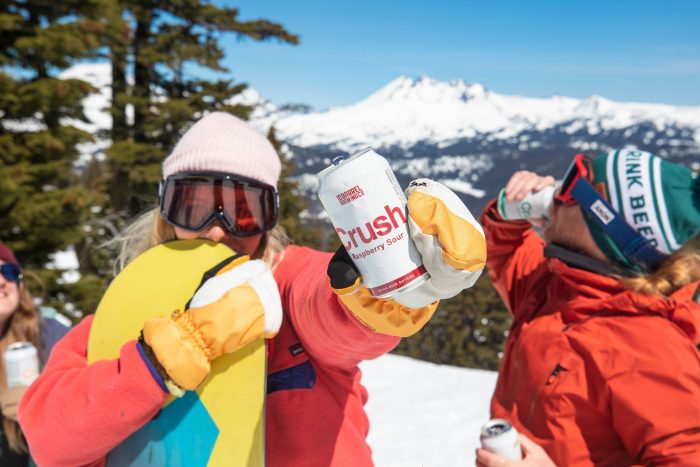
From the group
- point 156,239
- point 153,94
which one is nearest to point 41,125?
point 153,94

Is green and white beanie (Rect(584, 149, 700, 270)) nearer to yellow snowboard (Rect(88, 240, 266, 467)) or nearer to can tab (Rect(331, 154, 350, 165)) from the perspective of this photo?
can tab (Rect(331, 154, 350, 165))

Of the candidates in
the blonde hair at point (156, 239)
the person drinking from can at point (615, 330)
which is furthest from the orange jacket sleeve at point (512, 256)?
the blonde hair at point (156, 239)

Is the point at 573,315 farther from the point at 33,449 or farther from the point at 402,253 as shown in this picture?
the point at 33,449

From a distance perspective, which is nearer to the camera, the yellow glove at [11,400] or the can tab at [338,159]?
the can tab at [338,159]

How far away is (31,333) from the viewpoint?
3.42 m

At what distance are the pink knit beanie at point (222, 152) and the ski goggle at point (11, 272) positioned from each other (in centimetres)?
188

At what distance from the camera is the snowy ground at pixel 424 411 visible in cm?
590

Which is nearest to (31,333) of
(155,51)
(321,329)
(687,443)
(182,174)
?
(182,174)

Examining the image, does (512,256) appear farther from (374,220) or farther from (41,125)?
(41,125)

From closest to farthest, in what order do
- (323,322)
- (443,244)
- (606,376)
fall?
(443,244), (323,322), (606,376)

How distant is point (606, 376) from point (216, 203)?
5.42 feet

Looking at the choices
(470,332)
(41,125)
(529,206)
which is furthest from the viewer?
(470,332)

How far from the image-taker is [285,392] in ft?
5.61

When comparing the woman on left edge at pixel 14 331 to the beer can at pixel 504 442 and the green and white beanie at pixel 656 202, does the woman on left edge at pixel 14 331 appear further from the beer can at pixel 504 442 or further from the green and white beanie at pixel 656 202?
the green and white beanie at pixel 656 202
